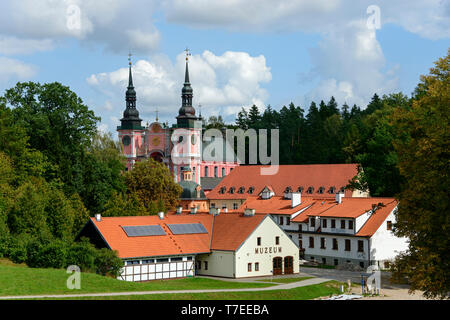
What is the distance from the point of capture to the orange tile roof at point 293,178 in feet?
286

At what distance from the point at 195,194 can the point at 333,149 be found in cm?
3123

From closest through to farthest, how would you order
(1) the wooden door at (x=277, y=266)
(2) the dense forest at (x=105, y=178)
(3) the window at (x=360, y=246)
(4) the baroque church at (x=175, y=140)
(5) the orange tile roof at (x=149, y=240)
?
(2) the dense forest at (x=105, y=178)
(5) the orange tile roof at (x=149, y=240)
(1) the wooden door at (x=277, y=266)
(3) the window at (x=360, y=246)
(4) the baroque church at (x=175, y=140)

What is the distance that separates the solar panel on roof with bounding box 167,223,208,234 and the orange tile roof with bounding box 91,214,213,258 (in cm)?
39

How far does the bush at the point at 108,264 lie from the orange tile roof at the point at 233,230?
994cm

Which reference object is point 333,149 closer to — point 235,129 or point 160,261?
point 235,129

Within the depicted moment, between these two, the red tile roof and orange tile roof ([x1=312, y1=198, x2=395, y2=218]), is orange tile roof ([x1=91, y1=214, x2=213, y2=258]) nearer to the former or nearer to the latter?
the red tile roof

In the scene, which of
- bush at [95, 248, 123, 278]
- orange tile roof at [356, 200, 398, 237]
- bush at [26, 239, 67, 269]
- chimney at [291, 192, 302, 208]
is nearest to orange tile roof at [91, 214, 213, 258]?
bush at [95, 248, 123, 278]

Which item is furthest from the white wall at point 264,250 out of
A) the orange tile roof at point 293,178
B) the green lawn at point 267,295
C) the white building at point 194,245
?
the orange tile roof at point 293,178

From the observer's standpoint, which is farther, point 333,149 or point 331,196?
point 333,149

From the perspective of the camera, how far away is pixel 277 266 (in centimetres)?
5641

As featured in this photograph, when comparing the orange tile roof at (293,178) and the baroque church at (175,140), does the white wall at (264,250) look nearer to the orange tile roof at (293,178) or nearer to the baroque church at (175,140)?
the orange tile roof at (293,178)

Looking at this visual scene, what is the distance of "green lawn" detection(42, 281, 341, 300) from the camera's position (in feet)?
124
